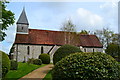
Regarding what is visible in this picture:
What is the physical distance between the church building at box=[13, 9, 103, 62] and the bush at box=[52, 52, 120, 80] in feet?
78.1

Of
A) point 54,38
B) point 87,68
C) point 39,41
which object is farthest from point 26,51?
point 87,68

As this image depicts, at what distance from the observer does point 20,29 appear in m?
32.3

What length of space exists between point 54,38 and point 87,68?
28.6 metres

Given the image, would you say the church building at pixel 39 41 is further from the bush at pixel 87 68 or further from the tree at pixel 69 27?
the bush at pixel 87 68

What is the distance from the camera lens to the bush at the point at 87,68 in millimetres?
5285

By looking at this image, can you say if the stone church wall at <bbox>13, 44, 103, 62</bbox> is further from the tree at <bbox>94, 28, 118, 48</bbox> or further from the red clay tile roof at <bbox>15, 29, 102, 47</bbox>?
the tree at <bbox>94, 28, 118, 48</bbox>

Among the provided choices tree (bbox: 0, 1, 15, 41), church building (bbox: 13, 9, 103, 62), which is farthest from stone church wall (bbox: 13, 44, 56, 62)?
tree (bbox: 0, 1, 15, 41)

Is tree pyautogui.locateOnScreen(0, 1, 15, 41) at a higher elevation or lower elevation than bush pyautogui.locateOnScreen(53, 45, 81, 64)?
higher

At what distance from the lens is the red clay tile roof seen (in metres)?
31.2

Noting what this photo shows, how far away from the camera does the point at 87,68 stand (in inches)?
210

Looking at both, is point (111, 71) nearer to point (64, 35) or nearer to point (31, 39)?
point (31, 39)

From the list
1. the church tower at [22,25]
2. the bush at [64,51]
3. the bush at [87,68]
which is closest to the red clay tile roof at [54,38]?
the church tower at [22,25]

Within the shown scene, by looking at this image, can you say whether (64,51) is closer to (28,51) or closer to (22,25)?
(28,51)

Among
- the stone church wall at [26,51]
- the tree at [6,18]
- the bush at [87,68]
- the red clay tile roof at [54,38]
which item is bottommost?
the stone church wall at [26,51]
